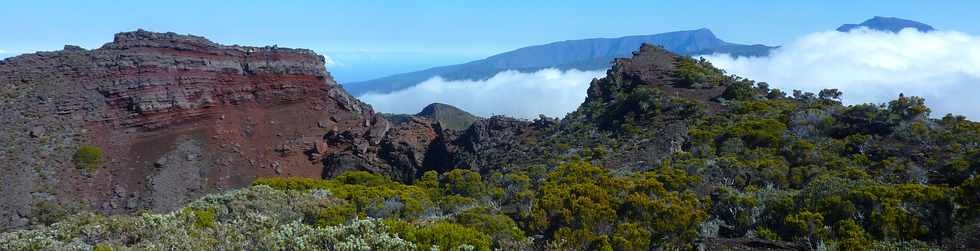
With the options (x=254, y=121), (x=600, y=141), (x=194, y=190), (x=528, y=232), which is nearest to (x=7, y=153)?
(x=194, y=190)

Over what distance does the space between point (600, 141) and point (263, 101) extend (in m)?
19.1

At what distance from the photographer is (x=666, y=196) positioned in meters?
12.0

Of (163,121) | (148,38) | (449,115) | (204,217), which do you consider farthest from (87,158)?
(449,115)

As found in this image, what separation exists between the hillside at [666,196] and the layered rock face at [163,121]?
13.5 ft

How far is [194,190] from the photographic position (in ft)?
100

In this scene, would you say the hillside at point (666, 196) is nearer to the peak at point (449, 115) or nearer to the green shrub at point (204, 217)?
the green shrub at point (204, 217)

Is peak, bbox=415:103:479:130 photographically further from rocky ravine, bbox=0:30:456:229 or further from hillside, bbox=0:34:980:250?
hillside, bbox=0:34:980:250

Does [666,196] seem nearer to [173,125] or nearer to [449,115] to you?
[173,125]

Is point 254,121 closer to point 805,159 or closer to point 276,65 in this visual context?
point 276,65

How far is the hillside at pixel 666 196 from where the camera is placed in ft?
30.9

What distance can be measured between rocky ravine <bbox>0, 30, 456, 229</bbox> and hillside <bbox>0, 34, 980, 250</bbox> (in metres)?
4.10

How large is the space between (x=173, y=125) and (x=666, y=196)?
28.3 metres

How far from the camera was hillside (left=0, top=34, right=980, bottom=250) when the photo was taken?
9.43 m

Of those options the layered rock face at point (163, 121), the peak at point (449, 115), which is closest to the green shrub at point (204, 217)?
the layered rock face at point (163, 121)
